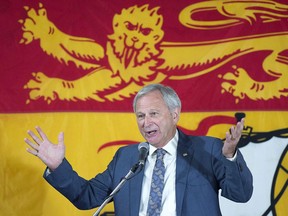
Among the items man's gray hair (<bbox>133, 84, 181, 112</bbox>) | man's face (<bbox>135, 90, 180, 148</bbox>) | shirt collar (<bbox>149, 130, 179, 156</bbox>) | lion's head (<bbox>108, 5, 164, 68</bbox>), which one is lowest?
shirt collar (<bbox>149, 130, 179, 156</bbox>)

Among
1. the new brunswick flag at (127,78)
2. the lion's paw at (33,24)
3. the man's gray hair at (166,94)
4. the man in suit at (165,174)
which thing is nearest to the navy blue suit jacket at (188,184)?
the man in suit at (165,174)

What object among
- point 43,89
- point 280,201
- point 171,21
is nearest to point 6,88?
point 43,89

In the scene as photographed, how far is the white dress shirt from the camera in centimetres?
221

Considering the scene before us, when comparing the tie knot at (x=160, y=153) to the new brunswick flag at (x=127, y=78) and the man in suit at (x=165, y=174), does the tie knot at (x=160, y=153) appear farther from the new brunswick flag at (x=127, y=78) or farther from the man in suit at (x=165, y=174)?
the new brunswick flag at (x=127, y=78)

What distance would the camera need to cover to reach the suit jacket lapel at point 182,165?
2.19 metres

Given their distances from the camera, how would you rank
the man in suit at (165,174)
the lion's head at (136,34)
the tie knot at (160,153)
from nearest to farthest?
the man in suit at (165,174) → the tie knot at (160,153) → the lion's head at (136,34)

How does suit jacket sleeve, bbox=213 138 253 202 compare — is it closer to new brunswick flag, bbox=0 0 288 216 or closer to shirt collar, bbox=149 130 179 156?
shirt collar, bbox=149 130 179 156

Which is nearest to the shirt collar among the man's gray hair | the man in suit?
the man in suit

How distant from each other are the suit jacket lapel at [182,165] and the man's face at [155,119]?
7 cm

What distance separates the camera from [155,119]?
229 cm

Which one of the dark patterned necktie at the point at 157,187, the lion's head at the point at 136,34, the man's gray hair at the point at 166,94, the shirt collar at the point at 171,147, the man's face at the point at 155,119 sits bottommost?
the dark patterned necktie at the point at 157,187

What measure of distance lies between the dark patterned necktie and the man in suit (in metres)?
0.02

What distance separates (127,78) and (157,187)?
1026 millimetres

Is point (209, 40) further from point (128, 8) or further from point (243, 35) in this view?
point (128, 8)
